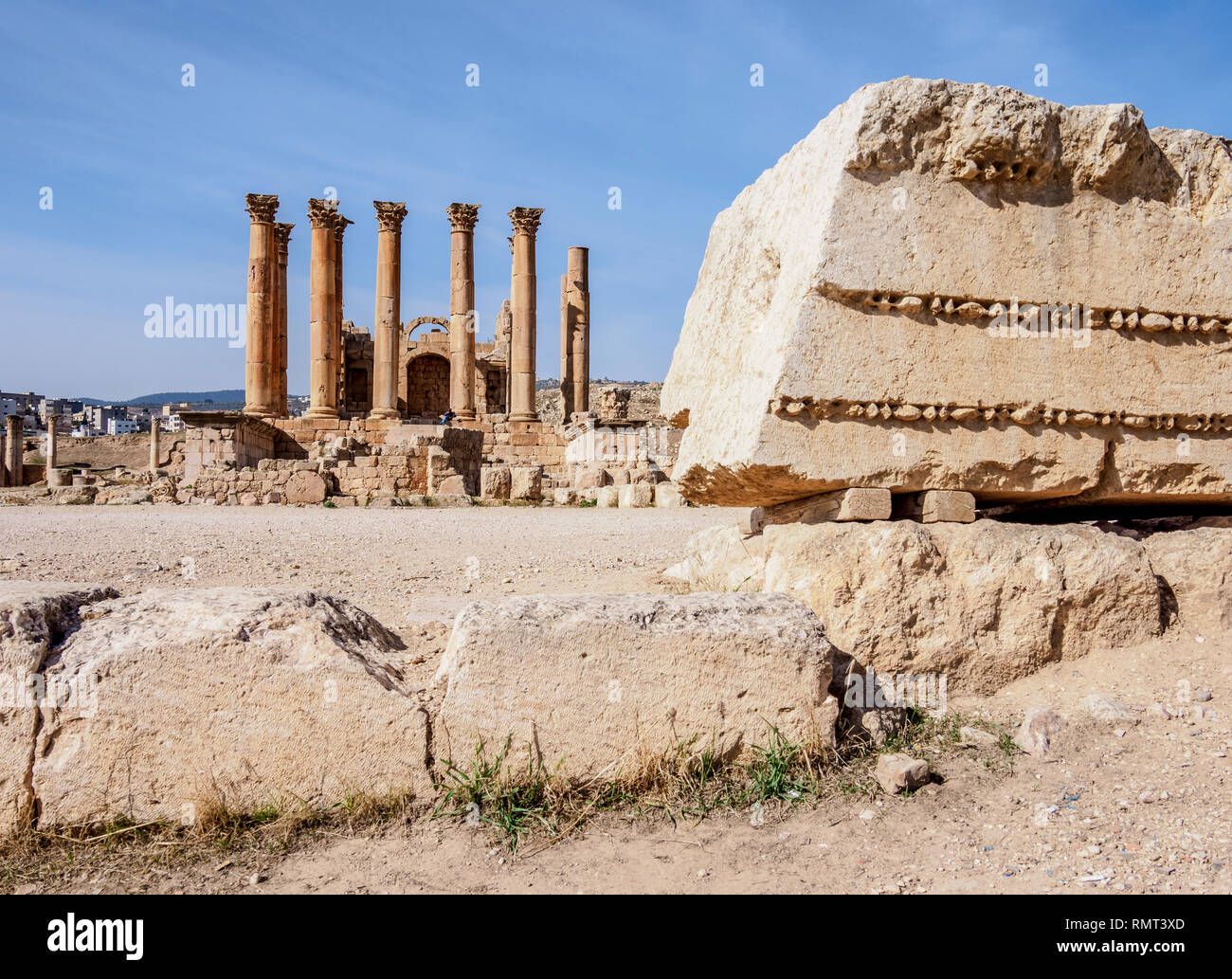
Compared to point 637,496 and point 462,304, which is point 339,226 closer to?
point 462,304

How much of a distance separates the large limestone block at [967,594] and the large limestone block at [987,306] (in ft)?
0.89

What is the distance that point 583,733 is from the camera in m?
2.91

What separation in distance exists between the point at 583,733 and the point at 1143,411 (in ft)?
9.69

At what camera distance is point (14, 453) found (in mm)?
27719

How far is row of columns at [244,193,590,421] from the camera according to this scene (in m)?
24.1

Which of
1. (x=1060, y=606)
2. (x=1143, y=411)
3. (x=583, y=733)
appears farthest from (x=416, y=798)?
(x=1143, y=411)

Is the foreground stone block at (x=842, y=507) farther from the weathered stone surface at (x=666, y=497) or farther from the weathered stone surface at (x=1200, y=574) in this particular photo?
the weathered stone surface at (x=666, y=497)

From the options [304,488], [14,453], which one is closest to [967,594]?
[304,488]

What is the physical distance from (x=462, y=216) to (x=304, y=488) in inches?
514

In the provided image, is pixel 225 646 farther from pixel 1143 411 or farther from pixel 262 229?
pixel 262 229

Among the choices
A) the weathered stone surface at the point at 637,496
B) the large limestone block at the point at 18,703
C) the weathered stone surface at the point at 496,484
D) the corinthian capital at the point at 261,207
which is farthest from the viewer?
the corinthian capital at the point at 261,207

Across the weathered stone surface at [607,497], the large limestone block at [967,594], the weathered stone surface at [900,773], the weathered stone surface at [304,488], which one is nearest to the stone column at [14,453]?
the weathered stone surface at [304,488]

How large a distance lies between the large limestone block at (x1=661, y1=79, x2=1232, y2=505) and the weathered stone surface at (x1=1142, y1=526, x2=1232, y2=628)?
0.87 feet

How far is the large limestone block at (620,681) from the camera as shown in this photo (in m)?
2.88
